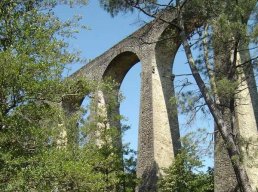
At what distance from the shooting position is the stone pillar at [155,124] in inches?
554

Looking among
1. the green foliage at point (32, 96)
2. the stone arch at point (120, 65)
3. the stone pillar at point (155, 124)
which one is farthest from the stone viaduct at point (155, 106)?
the green foliage at point (32, 96)

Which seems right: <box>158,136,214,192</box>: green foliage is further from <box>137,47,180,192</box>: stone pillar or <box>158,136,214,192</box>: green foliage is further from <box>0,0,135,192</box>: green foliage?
<box>0,0,135,192</box>: green foliage

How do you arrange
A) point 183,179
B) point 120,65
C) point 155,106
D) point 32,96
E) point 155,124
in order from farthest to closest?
1. point 120,65
2. point 155,106
3. point 155,124
4. point 183,179
5. point 32,96

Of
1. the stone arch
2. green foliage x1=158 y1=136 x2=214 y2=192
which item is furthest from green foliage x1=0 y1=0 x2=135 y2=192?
the stone arch

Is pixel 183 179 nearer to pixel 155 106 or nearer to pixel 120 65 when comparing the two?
pixel 155 106

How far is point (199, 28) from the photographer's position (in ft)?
31.6

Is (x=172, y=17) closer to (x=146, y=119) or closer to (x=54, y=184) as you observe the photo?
(x=146, y=119)

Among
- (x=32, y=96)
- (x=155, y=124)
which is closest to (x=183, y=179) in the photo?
(x=155, y=124)

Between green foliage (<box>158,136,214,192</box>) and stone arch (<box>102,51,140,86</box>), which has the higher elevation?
stone arch (<box>102,51,140,86</box>)

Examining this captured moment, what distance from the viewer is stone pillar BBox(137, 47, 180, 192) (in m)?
14.1

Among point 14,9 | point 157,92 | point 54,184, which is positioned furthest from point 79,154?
point 157,92

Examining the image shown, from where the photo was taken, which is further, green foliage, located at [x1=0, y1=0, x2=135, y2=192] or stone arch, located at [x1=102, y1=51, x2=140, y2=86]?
stone arch, located at [x1=102, y1=51, x2=140, y2=86]

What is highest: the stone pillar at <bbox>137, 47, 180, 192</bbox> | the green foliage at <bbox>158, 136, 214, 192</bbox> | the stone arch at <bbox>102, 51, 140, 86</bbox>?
the stone arch at <bbox>102, 51, 140, 86</bbox>

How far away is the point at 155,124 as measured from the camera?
1458 cm
